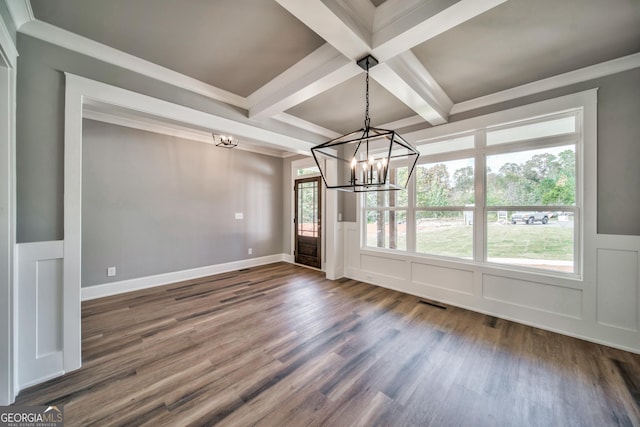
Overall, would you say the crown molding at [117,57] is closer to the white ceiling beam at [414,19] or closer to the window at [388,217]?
the white ceiling beam at [414,19]

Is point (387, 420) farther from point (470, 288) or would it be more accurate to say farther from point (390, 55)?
point (390, 55)

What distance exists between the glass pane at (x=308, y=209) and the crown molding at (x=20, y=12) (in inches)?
172

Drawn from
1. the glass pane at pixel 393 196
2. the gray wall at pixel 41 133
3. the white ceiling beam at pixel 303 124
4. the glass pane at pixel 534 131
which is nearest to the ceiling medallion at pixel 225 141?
the white ceiling beam at pixel 303 124

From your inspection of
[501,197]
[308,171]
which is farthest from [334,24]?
[308,171]

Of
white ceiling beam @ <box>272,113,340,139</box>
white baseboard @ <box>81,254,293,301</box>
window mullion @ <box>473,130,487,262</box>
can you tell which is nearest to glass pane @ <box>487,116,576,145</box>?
window mullion @ <box>473,130,487,262</box>

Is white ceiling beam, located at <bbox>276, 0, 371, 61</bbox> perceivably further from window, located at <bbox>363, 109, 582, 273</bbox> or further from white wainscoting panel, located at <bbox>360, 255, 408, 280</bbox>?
white wainscoting panel, located at <bbox>360, 255, 408, 280</bbox>

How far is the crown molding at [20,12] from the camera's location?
1.62 metres

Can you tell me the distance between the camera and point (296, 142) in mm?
3781

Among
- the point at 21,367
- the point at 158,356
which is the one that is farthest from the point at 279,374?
the point at 21,367

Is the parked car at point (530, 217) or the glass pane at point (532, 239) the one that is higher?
the parked car at point (530, 217)

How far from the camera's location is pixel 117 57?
2.18m

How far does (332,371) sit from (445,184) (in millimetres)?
3047

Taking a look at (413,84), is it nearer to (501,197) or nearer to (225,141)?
(501,197)

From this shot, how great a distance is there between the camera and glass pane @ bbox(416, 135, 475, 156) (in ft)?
11.0
